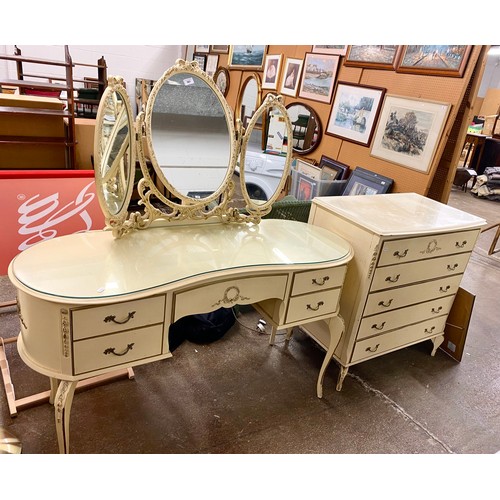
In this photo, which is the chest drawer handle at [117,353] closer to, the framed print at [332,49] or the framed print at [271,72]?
the framed print at [332,49]

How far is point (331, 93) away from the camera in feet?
12.8

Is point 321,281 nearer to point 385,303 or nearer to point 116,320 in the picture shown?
point 385,303

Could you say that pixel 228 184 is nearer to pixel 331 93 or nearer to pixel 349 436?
pixel 349 436

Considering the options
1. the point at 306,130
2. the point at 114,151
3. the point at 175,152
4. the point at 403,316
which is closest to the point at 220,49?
the point at 306,130

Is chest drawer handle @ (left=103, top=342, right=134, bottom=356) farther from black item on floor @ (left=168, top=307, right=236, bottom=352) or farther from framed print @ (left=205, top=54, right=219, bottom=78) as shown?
framed print @ (left=205, top=54, right=219, bottom=78)

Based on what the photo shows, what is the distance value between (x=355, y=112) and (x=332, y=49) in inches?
28.5

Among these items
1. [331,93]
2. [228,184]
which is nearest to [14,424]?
[228,184]

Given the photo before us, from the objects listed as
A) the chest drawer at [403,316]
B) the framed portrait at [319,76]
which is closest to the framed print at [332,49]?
the framed portrait at [319,76]

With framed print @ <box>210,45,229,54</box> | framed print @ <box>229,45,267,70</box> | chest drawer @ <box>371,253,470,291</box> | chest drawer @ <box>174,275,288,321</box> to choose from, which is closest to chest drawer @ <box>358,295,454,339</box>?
chest drawer @ <box>371,253,470,291</box>

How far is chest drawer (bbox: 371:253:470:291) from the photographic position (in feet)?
7.19

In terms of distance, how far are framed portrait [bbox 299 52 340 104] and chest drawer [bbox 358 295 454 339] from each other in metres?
2.29

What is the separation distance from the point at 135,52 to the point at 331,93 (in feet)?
16.3

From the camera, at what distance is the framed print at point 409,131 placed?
303 cm

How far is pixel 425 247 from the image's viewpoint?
2.26m
